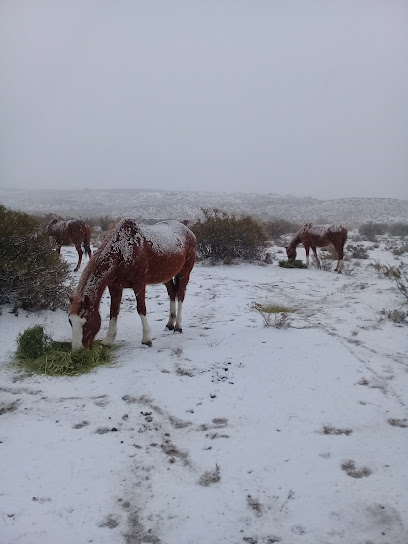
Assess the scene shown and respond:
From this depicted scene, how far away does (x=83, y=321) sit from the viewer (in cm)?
484

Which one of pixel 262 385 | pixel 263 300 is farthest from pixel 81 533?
pixel 263 300

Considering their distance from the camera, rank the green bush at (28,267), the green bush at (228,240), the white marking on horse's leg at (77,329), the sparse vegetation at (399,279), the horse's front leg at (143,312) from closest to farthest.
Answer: the white marking on horse's leg at (77,329)
the horse's front leg at (143,312)
the green bush at (28,267)
the sparse vegetation at (399,279)
the green bush at (228,240)

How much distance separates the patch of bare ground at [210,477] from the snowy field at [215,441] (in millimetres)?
11

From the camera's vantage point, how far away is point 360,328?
622 cm

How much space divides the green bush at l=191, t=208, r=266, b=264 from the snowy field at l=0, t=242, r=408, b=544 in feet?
24.5

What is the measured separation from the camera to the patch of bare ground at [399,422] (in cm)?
362

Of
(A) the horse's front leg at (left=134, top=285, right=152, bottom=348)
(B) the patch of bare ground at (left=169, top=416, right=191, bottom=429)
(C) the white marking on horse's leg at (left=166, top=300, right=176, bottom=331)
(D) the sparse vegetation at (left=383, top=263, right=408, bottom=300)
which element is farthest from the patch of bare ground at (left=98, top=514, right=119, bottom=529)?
(D) the sparse vegetation at (left=383, top=263, right=408, bottom=300)

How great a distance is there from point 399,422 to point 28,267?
19.2 feet

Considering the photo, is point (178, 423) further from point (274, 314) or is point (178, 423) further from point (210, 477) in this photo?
point (274, 314)

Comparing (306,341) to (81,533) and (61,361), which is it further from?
(81,533)

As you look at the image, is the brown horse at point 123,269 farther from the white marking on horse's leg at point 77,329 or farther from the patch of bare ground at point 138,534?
the patch of bare ground at point 138,534

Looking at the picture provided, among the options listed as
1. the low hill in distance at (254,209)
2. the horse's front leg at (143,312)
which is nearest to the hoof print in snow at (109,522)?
the horse's front leg at (143,312)

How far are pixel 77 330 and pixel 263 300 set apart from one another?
184 inches

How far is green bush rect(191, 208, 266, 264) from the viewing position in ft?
43.9
